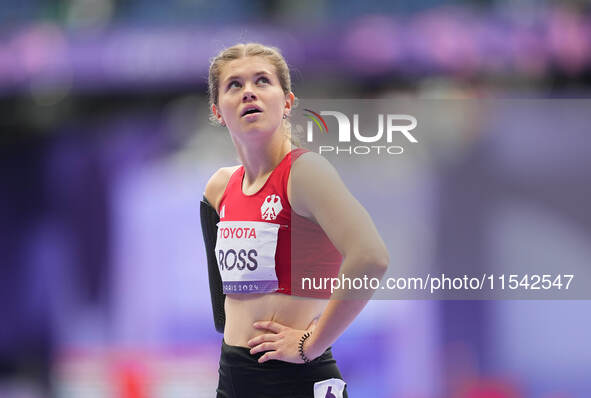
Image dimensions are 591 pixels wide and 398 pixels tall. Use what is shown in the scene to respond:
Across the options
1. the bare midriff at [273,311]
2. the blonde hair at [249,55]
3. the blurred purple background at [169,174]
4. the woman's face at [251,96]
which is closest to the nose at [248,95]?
the woman's face at [251,96]

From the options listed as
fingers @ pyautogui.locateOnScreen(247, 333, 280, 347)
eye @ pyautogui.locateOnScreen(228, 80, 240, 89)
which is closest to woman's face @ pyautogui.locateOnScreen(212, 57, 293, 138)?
eye @ pyautogui.locateOnScreen(228, 80, 240, 89)

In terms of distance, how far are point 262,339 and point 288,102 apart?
82 centimetres

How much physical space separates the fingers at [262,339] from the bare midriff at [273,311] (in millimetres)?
31

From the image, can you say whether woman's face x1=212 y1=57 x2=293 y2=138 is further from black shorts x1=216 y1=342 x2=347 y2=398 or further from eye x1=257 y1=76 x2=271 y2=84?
black shorts x1=216 y1=342 x2=347 y2=398

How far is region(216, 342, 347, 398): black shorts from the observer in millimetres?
2562

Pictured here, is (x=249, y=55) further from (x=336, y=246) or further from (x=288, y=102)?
(x=336, y=246)

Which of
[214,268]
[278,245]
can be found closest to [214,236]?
[214,268]

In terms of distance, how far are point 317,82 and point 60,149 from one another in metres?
3.46

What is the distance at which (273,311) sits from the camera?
8.45 ft

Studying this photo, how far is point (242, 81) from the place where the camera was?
2600 millimetres

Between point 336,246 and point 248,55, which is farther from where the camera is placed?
point 248,55

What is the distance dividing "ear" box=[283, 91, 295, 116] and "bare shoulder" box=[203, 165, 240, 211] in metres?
0.32

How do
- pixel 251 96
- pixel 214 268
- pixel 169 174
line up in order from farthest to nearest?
pixel 169 174, pixel 214 268, pixel 251 96

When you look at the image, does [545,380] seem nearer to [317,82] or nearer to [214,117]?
[317,82]
